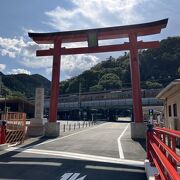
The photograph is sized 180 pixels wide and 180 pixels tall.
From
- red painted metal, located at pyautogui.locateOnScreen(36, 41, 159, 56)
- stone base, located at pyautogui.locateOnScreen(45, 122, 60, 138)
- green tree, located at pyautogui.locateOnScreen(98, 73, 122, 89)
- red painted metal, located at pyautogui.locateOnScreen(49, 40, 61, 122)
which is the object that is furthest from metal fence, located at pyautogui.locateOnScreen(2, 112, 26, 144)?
green tree, located at pyautogui.locateOnScreen(98, 73, 122, 89)

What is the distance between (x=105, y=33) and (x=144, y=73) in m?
125

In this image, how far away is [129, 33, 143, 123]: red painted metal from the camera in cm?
2036

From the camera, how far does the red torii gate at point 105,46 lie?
68.3ft

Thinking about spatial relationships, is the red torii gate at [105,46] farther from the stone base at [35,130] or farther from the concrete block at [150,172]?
the concrete block at [150,172]

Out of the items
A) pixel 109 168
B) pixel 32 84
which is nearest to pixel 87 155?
pixel 109 168

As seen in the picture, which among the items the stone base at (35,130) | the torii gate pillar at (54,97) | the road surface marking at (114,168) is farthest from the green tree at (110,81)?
the road surface marking at (114,168)

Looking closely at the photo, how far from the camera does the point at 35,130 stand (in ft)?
76.0

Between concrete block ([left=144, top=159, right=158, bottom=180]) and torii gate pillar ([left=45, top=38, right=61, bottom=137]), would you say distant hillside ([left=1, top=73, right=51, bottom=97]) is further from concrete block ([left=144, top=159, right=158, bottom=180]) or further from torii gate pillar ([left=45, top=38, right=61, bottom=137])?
concrete block ([left=144, top=159, right=158, bottom=180])

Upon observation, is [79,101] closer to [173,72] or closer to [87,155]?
[173,72]

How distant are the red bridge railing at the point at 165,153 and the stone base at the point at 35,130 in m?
15.9

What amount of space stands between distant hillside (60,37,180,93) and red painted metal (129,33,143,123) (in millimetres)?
93463

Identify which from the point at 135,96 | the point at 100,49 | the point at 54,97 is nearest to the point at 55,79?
the point at 54,97

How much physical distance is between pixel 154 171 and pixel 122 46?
49.1 feet

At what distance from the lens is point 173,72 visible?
13262 cm
